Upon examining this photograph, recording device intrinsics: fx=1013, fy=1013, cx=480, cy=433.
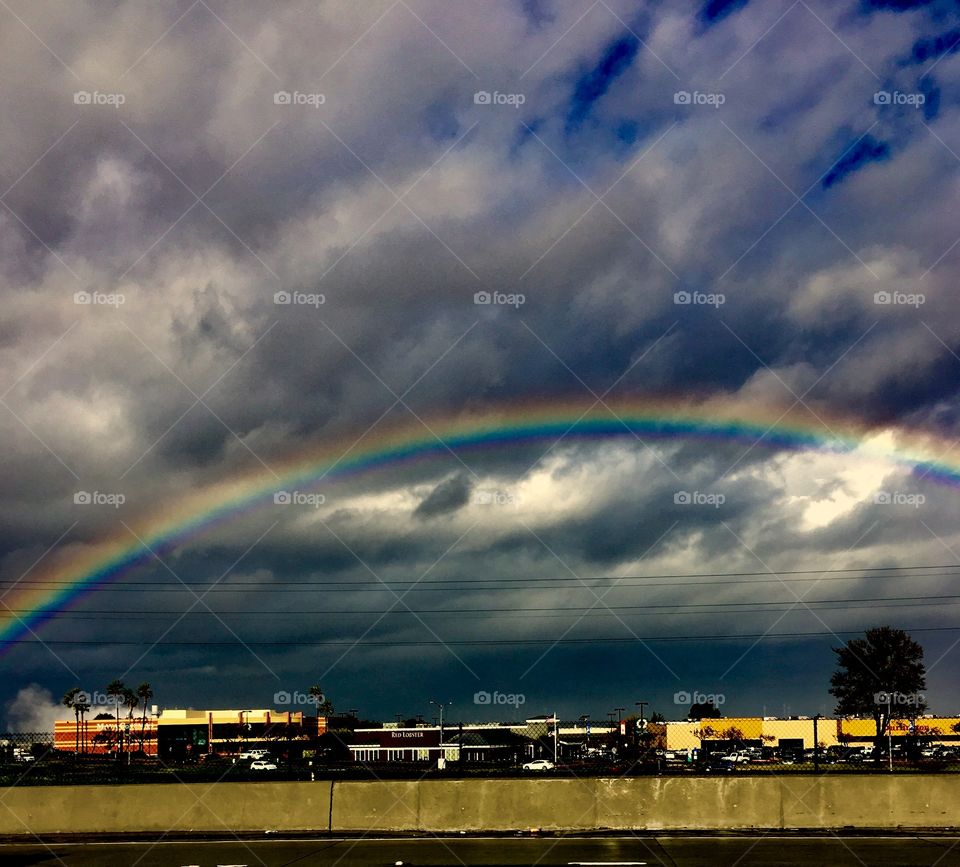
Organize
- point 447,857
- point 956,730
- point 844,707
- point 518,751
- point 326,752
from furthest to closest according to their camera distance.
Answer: point 956,730 < point 844,707 < point 326,752 < point 518,751 < point 447,857

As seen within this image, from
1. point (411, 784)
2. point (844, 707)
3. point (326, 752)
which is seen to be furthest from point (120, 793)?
point (844, 707)

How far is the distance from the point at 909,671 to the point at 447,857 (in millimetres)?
121473

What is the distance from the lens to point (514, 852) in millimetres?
18500

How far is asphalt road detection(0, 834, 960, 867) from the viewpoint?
1702 centimetres

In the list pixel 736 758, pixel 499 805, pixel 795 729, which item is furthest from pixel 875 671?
pixel 499 805

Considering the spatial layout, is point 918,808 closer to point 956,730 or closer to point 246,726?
point 956,730

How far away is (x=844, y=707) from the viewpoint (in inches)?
4867

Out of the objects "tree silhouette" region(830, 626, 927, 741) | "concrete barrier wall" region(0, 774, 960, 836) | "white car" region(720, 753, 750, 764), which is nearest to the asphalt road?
"concrete barrier wall" region(0, 774, 960, 836)

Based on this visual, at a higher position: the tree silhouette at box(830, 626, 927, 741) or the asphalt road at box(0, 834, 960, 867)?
the tree silhouette at box(830, 626, 927, 741)

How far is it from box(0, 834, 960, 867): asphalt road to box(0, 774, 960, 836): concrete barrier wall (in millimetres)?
962

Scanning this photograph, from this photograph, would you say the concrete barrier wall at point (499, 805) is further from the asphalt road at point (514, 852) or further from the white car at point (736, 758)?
the white car at point (736, 758)

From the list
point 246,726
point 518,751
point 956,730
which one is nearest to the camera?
point 518,751

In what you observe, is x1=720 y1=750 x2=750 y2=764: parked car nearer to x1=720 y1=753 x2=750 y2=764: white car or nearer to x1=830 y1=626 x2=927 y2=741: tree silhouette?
x1=720 y1=753 x2=750 y2=764: white car

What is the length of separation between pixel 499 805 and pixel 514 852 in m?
3.02
